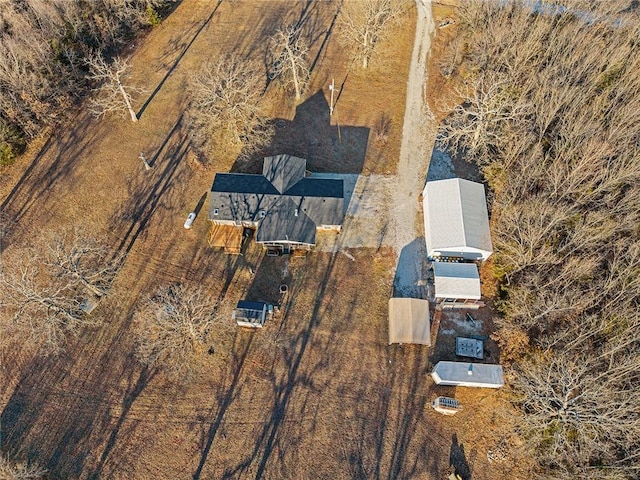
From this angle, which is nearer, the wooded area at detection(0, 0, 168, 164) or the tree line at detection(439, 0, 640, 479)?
the tree line at detection(439, 0, 640, 479)

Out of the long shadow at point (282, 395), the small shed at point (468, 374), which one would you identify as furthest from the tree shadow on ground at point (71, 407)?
the small shed at point (468, 374)

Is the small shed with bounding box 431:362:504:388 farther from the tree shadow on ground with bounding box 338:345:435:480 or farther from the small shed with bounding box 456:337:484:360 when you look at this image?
the tree shadow on ground with bounding box 338:345:435:480

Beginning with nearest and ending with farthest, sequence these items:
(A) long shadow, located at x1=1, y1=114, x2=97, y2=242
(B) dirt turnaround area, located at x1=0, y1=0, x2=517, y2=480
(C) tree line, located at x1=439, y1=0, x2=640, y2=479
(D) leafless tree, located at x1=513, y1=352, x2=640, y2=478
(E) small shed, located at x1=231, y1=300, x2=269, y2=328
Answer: (D) leafless tree, located at x1=513, y1=352, x2=640, y2=478 → (C) tree line, located at x1=439, y1=0, x2=640, y2=479 → (B) dirt turnaround area, located at x1=0, y1=0, x2=517, y2=480 → (E) small shed, located at x1=231, y1=300, x2=269, y2=328 → (A) long shadow, located at x1=1, y1=114, x2=97, y2=242

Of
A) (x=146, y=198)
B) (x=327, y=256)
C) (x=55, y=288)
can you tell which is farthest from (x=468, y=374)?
(x=55, y=288)

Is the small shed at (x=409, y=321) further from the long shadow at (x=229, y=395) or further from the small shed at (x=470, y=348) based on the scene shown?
the long shadow at (x=229, y=395)

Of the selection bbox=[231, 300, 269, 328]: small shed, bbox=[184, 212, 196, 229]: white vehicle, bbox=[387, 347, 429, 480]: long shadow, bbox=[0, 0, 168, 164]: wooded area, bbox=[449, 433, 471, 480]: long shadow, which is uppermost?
bbox=[0, 0, 168, 164]: wooded area

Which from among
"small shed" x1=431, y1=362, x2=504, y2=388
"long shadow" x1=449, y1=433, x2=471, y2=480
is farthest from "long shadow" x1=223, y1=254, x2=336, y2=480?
"long shadow" x1=449, y1=433, x2=471, y2=480

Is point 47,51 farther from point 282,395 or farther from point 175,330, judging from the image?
point 282,395
